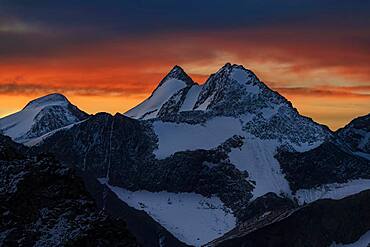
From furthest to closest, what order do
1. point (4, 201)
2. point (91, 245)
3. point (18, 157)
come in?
1. point (18, 157)
2. point (4, 201)
3. point (91, 245)

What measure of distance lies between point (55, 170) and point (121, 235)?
980 centimetres

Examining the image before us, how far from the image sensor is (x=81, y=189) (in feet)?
221

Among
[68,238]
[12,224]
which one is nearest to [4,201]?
[12,224]

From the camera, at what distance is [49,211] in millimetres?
64688

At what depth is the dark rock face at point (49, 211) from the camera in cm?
6184

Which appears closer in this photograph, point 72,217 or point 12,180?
point 72,217

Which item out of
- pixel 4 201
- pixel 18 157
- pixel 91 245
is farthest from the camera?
pixel 18 157

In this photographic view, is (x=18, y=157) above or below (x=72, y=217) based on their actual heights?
above

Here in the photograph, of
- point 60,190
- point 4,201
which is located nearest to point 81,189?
point 60,190

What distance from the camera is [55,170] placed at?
68.8 meters

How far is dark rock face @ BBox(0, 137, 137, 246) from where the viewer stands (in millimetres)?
61844

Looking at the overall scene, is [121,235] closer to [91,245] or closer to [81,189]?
[91,245]

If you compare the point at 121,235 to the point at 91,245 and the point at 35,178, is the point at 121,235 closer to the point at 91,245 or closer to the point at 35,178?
the point at 91,245

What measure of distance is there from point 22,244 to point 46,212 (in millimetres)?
3164
